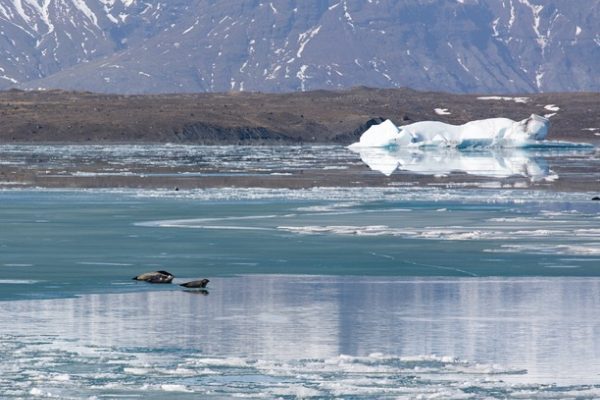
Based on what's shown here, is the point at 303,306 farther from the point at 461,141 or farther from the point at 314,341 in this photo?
the point at 461,141

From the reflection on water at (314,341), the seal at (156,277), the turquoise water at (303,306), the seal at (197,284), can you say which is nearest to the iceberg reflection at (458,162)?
the turquoise water at (303,306)

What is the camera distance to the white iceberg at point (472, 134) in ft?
241

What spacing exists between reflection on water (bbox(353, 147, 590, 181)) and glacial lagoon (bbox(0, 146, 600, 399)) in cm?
1563

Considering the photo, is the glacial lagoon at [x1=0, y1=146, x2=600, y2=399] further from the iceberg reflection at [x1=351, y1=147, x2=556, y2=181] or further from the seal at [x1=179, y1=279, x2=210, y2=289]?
the iceberg reflection at [x1=351, y1=147, x2=556, y2=181]

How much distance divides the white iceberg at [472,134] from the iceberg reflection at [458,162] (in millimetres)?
519

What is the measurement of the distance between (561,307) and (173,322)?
15.2ft

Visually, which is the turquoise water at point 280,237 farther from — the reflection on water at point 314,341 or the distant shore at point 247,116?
the distant shore at point 247,116

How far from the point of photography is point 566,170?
5162cm

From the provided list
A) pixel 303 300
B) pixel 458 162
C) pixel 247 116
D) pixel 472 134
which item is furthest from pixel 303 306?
pixel 247 116

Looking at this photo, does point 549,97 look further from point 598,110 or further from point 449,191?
point 449,191

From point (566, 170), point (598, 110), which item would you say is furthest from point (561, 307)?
point (598, 110)

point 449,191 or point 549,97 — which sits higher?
point 549,97

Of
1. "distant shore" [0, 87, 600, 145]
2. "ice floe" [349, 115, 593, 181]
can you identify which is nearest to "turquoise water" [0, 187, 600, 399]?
"ice floe" [349, 115, 593, 181]

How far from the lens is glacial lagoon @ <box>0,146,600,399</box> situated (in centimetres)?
1363
